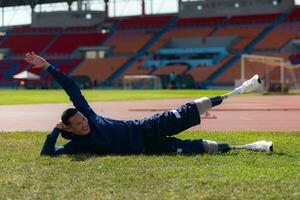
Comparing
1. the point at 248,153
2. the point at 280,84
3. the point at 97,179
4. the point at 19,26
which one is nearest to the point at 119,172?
the point at 97,179

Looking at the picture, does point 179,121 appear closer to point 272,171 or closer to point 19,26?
point 272,171

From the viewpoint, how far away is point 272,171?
601cm

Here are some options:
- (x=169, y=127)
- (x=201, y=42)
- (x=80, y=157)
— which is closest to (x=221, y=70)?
(x=201, y=42)

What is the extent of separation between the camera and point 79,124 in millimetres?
6738

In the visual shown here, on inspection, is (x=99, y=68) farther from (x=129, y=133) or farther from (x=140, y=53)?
(x=129, y=133)

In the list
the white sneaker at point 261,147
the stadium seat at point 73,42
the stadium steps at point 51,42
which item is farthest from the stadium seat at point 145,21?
the white sneaker at point 261,147

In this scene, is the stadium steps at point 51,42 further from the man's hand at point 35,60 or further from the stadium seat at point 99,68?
the man's hand at point 35,60

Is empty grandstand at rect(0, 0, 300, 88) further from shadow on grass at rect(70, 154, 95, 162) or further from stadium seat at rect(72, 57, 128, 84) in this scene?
shadow on grass at rect(70, 154, 95, 162)

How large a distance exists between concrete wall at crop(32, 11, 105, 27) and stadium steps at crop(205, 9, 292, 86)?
22295 mm

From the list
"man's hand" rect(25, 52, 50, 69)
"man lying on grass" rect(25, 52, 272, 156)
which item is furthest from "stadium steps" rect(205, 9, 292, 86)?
"man's hand" rect(25, 52, 50, 69)

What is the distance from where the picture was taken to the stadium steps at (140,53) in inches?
2630

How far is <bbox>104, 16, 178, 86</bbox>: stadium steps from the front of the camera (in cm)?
6681

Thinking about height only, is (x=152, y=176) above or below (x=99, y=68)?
above

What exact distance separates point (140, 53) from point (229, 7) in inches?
450
